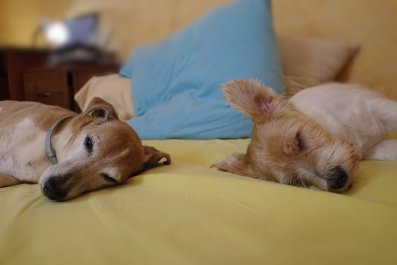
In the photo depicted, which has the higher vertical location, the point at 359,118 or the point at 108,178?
the point at 359,118

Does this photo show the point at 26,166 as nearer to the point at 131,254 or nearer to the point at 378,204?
the point at 131,254

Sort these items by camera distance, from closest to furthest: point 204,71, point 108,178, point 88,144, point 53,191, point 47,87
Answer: point 53,191 < point 108,178 < point 88,144 < point 204,71 < point 47,87

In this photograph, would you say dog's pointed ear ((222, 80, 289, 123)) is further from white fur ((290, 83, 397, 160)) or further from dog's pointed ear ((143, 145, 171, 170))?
dog's pointed ear ((143, 145, 171, 170))

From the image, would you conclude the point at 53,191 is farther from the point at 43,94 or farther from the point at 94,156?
the point at 43,94

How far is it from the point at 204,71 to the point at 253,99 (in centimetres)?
64

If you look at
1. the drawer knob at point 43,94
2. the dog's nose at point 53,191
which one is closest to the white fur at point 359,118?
the dog's nose at point 53,191

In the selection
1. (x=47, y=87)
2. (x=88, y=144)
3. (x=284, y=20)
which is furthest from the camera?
(x=47, y=87)

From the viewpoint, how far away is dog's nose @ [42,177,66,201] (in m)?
0.84

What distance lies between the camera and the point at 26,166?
116cm

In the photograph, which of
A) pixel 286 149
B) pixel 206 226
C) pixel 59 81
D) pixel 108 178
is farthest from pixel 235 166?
pixel 59 81

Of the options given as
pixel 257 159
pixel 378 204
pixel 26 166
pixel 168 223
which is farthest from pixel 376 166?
pixel 26 166

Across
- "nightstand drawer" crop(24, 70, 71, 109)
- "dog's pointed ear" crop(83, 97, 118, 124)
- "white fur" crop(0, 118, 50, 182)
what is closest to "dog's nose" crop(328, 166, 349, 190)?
"dog's pointed ear" crop(83, 97, 118, 124)

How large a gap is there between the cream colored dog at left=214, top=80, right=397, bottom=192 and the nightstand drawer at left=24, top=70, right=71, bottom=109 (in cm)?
151

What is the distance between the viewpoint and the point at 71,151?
1.12 meters
